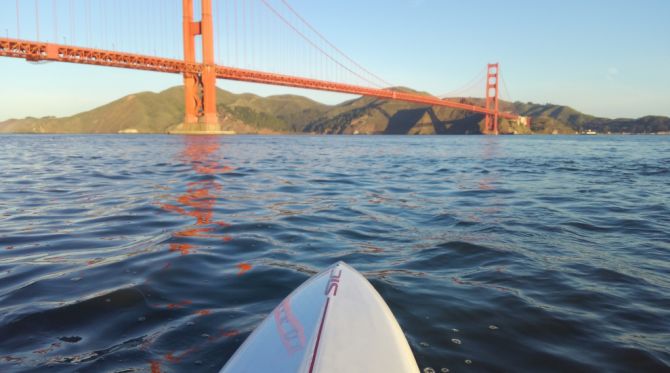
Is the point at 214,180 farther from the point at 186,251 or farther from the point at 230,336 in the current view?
the point at 230,336

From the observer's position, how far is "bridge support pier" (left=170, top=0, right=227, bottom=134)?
174 ft

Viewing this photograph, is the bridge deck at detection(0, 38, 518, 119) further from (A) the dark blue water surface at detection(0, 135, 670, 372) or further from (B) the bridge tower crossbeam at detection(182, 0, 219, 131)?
(A) the dark blue water surface at detection(0, 135, 670, 372)

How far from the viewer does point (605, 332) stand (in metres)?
2.56

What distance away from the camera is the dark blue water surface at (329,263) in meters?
2.35

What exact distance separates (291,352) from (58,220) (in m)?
5.40

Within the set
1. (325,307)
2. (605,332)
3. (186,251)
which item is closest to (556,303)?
(605,332)

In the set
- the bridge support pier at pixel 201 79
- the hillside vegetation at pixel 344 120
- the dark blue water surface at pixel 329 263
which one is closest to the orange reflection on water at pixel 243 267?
the dark blue water surface at pixel 329 263

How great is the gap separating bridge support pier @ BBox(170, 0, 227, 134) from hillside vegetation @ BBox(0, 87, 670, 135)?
53.8 metres

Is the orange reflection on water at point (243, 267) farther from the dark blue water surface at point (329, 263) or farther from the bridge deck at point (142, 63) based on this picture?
the bridge deck at point (142, 63)

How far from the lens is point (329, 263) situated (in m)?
3.94

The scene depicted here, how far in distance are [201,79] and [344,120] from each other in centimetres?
10611

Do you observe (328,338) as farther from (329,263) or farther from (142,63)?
(142,63)

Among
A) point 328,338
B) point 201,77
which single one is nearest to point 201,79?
point 201,77

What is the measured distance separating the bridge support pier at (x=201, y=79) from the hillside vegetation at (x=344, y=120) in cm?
5380
